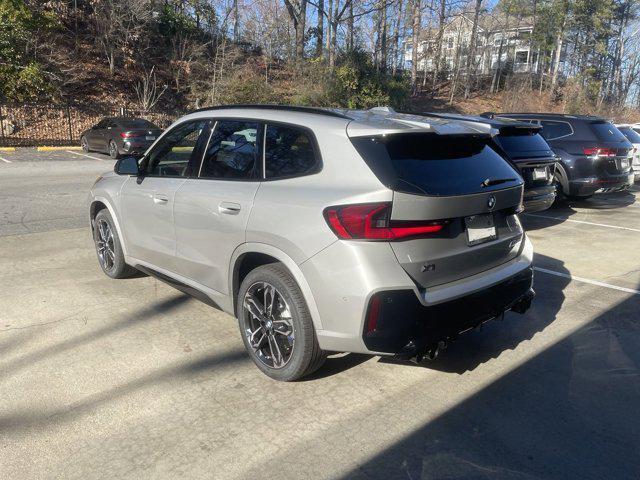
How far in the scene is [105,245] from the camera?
5570mm

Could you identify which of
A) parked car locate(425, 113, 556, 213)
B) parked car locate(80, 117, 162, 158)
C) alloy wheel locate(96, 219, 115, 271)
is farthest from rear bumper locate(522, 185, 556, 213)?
parked car locate(80, 117, 162, 158)

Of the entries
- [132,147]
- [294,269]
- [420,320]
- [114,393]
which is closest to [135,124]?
[132,147]

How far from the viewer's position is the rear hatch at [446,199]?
3068 mm

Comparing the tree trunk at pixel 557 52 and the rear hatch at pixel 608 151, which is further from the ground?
the tree trunk at pixel 557 52

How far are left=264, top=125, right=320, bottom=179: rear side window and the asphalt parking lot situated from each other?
1.39m

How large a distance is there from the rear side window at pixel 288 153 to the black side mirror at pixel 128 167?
1.64 m

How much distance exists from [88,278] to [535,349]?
168 inches

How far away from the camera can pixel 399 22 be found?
39.8m

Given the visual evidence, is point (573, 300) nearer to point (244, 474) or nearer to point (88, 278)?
point (244, 474)

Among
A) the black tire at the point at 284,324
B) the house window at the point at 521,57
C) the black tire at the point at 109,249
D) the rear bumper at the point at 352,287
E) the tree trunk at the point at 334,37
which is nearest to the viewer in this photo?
the rear bumper at the point at 352,287

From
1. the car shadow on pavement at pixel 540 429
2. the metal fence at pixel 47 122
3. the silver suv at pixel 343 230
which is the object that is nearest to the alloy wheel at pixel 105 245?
the silver suv at pixel 343 230

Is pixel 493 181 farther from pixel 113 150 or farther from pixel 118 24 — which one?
pixel 118 24

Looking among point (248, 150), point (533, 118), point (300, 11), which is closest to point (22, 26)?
point (300, 11)

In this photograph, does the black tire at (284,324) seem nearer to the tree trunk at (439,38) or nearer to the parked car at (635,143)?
the parked car at (635,143)
